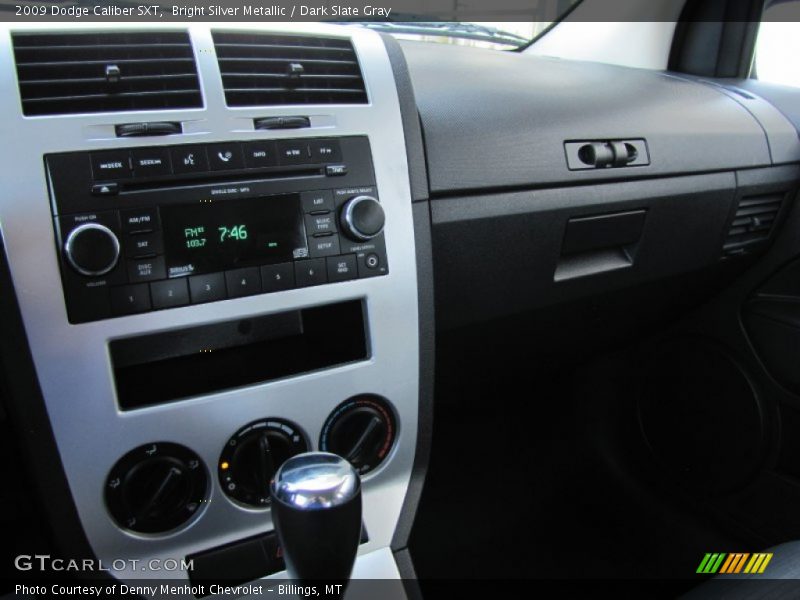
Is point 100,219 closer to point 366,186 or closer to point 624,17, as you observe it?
point 366,186

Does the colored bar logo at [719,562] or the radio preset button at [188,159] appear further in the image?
the colored bar logo at [719,562]

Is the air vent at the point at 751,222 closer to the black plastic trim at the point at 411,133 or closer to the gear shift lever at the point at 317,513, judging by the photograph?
the black plastic trim at the point at 411,133

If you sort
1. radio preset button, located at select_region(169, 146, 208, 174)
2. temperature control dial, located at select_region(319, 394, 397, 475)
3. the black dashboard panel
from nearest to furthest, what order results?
1. radio preset button, located at select_region(169, 146, 208, 174)
2. temperature control dial, located at select_region(319, 394, 397, 475)
3. the black dashboard panel

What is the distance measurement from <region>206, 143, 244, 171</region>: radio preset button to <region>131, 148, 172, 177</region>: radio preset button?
0.16 feet

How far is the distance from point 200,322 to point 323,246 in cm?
17

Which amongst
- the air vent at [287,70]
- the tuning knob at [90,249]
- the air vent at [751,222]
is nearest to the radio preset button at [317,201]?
the air vent at [287,70]

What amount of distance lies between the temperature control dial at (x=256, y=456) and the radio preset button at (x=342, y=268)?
18cm

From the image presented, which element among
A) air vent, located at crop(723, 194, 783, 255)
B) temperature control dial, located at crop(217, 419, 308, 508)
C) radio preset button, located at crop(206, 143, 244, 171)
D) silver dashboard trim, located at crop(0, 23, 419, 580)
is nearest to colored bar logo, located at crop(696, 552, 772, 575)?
air vent, located at crop(723, 194, 783, 255)

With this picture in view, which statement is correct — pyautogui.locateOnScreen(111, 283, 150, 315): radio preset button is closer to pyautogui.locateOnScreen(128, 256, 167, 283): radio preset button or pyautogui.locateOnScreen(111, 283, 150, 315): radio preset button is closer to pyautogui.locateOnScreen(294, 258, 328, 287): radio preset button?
pyautogui.locateOnScreen(128, 256, 167, 283): radio preset button

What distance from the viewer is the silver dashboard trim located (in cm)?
67

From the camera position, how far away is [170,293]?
2.38ft

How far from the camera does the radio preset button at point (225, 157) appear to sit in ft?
2.48

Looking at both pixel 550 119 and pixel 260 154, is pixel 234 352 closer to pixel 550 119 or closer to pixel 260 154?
pixel 260 154

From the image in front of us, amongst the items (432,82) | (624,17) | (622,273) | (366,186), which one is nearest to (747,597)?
(622,273)
